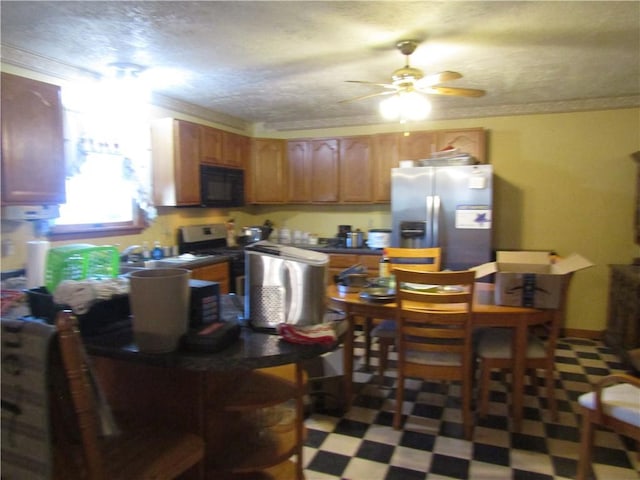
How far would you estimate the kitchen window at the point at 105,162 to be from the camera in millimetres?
3254

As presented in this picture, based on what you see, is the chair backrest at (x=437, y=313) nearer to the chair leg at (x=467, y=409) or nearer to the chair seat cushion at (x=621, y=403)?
the chair leg at (x=467, y=409)

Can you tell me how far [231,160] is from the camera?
471 cm

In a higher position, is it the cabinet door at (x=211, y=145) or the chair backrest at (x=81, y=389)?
the cabinet door at (x=211, y=145)

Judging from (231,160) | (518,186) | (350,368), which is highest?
(231,160)

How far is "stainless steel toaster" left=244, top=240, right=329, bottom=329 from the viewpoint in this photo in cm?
150

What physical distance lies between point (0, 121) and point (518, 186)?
4467 mm

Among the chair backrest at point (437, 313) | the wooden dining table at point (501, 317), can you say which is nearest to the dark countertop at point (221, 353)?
the wooden dining table at point (501, 317)

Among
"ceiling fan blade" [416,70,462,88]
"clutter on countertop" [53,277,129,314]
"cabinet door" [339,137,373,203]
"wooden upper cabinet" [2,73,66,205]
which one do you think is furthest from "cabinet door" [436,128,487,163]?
"clutter on countertop" [53,277,129,314]

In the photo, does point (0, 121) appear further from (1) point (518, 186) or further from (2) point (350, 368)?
(1) point (518, 186)

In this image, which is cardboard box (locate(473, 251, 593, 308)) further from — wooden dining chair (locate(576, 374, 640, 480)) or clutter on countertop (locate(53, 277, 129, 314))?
clutter on countertop (locate(53, 277, 129, 314))

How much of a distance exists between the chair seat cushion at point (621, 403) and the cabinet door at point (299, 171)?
3663 mm

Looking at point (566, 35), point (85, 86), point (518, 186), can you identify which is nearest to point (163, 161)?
point (85, 86)

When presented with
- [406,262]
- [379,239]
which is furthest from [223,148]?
[406,262]

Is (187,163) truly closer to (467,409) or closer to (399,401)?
(399,401)
